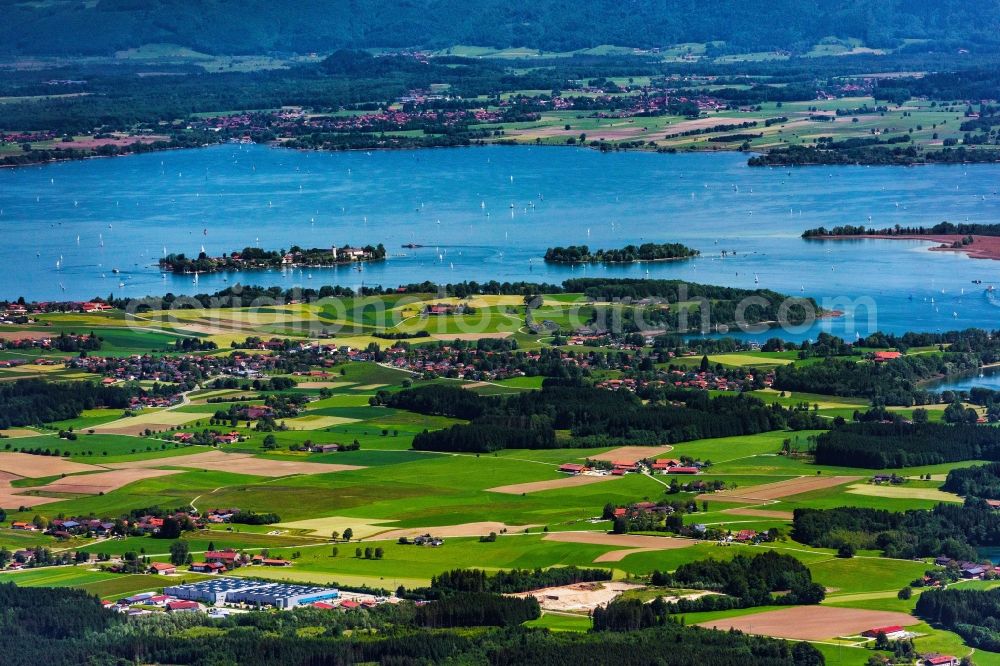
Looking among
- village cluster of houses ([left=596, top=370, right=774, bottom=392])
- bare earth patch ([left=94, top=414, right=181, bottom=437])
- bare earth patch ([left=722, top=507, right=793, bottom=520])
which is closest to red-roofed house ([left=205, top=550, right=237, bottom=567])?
bare earth patch ([left=722, top=507, right=793, bottom=520])

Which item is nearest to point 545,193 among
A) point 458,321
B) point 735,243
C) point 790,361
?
point 735,243

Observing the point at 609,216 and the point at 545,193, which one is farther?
the point at 545,193

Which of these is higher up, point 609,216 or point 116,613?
point 609,216

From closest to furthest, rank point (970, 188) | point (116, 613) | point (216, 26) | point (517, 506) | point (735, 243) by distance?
1. point (116, 613)
2. point (517, 506)
3. point (735, 243)
4. point (970, 188)
5. point (216, 26)

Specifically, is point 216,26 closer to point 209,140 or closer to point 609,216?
point 209,140

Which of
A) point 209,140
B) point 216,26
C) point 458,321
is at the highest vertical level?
point 216,26

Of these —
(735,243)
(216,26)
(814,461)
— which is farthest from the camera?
(216,26)

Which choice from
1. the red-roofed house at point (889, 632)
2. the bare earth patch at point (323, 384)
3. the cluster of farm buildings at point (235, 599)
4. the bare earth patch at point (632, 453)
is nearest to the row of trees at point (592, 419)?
the bare earth patch at point (632, 453)
